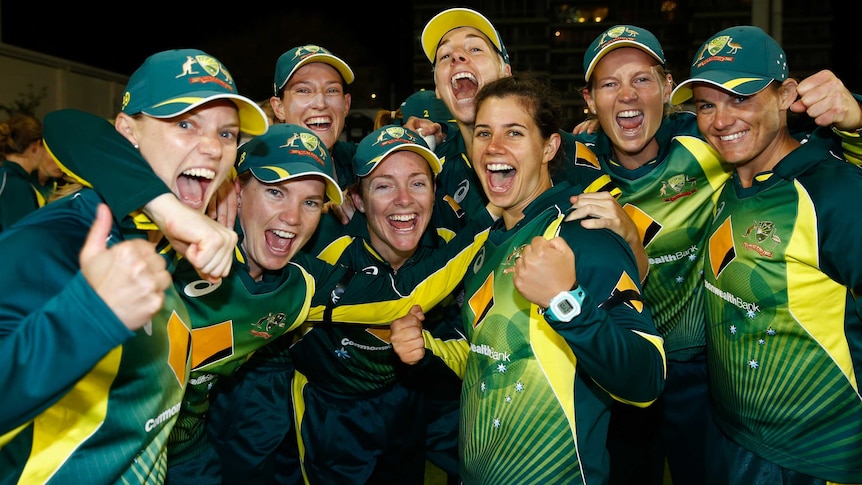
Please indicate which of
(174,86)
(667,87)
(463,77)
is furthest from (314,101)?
(174,86)

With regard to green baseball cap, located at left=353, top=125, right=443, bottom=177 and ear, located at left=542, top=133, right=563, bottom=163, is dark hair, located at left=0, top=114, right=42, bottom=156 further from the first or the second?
ear, located at left=542, top=133, right=563, bottom=163

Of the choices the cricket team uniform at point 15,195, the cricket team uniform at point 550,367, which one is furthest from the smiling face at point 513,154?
the cricket team uniform at point 15,195

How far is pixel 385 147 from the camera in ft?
11.8

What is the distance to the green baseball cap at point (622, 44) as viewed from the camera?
3.55 metres

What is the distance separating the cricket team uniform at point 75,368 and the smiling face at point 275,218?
0.80m

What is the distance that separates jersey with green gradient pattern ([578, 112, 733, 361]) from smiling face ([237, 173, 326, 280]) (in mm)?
1533

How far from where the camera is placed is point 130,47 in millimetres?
23562

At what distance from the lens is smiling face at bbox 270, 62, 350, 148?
14.4ft

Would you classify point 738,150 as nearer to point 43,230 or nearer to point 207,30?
point 43,230

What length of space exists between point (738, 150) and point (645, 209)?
2.06 ft

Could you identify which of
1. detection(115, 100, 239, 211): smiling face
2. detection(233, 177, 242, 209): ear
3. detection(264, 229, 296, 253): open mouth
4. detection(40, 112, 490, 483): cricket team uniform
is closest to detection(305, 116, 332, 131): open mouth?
detection(40, 112, 490, 483): cricket team uniform

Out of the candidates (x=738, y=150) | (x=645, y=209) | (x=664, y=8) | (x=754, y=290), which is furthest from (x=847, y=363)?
(x=664, y=8)

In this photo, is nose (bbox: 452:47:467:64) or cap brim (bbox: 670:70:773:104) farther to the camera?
nose (bbox: 452:47:467:64)

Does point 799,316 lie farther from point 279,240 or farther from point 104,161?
point 104,161
